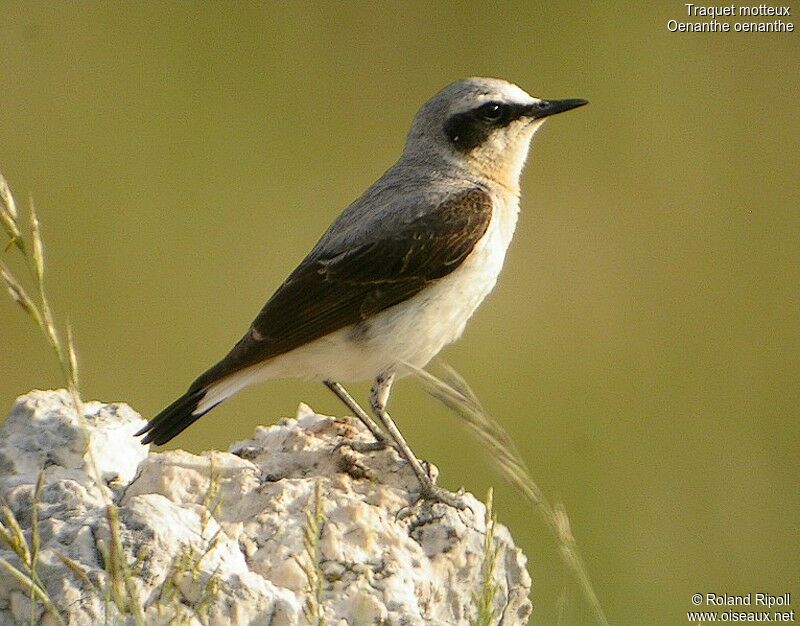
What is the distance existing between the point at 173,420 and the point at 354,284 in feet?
3.34

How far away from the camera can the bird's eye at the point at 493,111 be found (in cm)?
710

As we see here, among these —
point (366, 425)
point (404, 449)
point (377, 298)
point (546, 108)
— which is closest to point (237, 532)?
point (404, 449)

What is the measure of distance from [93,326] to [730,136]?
263 inches

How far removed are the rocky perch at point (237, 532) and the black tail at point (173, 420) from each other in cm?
7

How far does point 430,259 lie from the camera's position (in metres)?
6.41

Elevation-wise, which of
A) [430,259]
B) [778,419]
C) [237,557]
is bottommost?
[778,419]

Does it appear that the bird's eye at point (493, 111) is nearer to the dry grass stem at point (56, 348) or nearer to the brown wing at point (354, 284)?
the brown wing at point (354, 284)

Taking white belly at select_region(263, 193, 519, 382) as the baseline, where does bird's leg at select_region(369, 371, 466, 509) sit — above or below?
below

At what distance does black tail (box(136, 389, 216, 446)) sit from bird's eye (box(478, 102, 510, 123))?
6.28 feet

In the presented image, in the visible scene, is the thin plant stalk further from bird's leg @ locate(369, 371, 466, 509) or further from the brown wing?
the brown wing

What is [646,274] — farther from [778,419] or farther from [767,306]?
[778,419]

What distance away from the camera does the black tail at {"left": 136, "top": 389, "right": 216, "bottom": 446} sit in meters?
5.69

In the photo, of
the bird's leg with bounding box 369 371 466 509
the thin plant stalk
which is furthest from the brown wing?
the thin plant stalk

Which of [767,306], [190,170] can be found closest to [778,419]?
[767,306]
